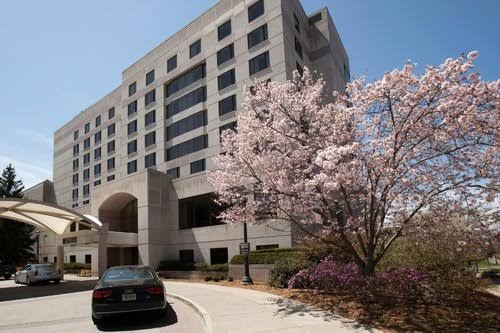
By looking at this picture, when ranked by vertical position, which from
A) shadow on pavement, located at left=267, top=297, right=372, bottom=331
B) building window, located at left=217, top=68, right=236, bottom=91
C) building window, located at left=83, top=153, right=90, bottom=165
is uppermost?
building window, located at left=217, top=68, right=236, bottom=91

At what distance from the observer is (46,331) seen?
32.0 ft

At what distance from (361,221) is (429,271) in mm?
2841

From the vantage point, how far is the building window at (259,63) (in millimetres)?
35094

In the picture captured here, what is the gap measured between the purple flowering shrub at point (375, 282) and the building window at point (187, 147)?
27.5 metres

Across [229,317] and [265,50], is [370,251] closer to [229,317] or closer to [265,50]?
[229,317]

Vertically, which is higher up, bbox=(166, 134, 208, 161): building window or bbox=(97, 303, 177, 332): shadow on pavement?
bbox=(166, 134, 208, 161): building window

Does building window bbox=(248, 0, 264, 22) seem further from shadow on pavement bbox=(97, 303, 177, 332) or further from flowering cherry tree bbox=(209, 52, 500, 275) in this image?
shadow on pavement bbox=(97, 303, 177, 332)

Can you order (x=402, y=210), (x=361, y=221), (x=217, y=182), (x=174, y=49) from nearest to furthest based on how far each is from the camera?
(x=402, y=210) < (x=361, y=221) < (x=217, y=182) < (x=174, y=49)

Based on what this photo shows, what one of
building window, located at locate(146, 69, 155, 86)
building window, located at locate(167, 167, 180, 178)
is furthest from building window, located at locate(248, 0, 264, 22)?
building window, located at locate(167, 167, 180, 178)

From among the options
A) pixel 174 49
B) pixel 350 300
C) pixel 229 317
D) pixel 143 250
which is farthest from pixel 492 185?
pixel 174 49

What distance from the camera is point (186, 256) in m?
32.9

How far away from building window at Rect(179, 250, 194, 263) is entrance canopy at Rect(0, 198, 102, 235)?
7910mm

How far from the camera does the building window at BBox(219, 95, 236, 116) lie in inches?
1465

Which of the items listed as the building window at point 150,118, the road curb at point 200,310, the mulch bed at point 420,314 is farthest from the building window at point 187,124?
the mulch bed at point 420,314
